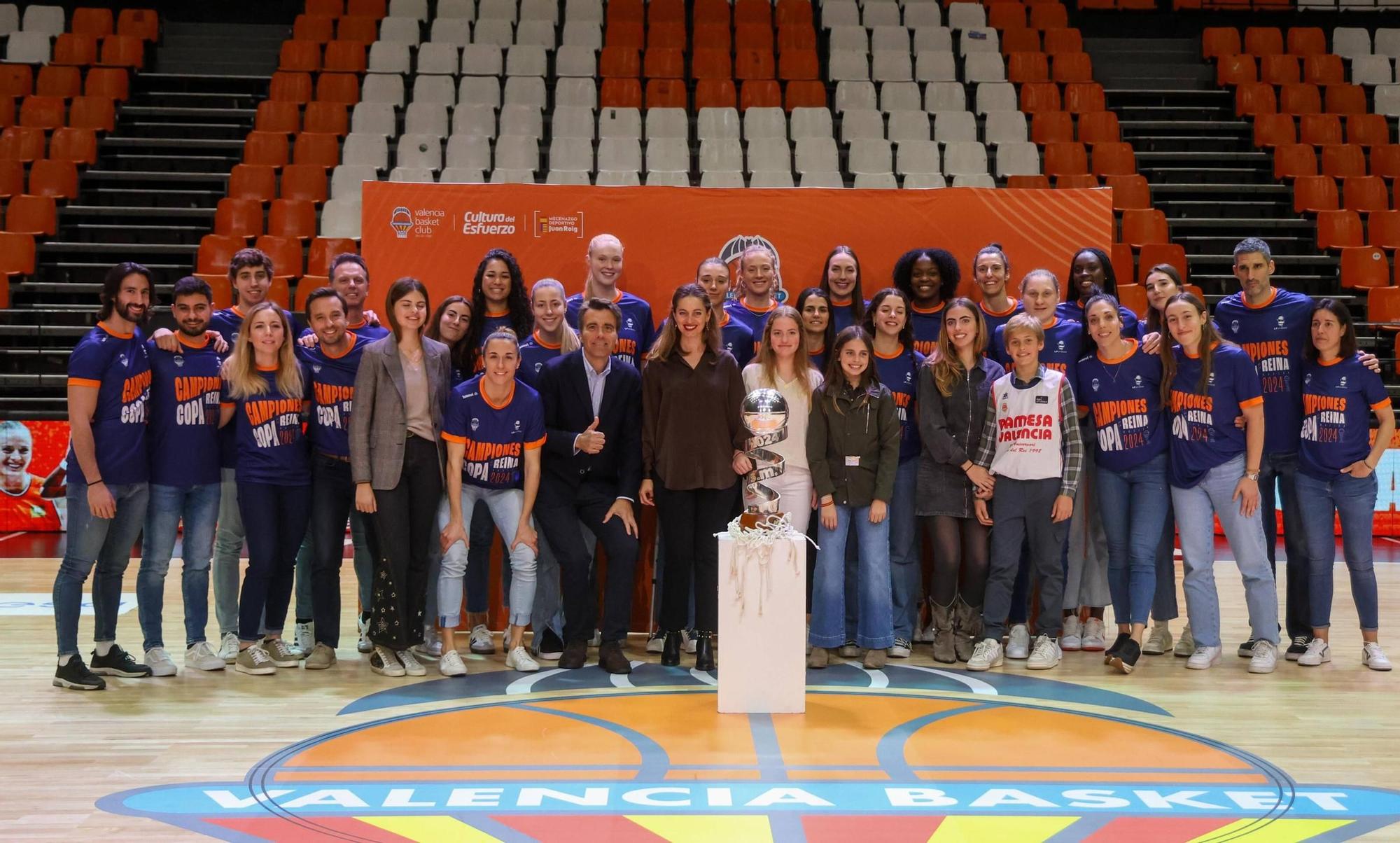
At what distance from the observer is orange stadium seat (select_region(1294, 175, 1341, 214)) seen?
1075 centimetres

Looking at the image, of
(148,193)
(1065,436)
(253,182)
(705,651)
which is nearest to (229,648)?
(705,651)

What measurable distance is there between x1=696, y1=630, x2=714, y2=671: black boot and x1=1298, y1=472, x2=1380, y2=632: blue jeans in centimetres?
248

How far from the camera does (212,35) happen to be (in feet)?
41.0

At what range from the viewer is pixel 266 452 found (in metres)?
4.62

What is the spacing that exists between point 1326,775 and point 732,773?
1.73 meters

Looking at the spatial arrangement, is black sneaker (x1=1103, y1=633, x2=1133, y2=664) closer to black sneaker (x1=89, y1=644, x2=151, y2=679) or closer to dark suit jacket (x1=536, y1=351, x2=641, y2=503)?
dark suit jacket (x1=536, y1=351, x2=641, y2=503)

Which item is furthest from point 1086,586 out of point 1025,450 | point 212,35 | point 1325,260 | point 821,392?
point 212,35

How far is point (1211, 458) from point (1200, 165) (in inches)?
294

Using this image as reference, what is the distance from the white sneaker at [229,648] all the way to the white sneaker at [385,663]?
0.60 metres

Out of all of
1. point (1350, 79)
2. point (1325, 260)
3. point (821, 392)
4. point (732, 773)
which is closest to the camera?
point (732, 773)

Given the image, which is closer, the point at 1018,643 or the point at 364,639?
the point at 1018,643

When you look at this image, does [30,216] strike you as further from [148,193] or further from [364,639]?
[364,639]

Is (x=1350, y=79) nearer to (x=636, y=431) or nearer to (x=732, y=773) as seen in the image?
(x=636, y=431)

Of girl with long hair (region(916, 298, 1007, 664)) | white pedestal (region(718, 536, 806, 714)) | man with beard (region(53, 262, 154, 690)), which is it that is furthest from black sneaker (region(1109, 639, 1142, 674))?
man with beard (region(53, 262, 154, 690))
